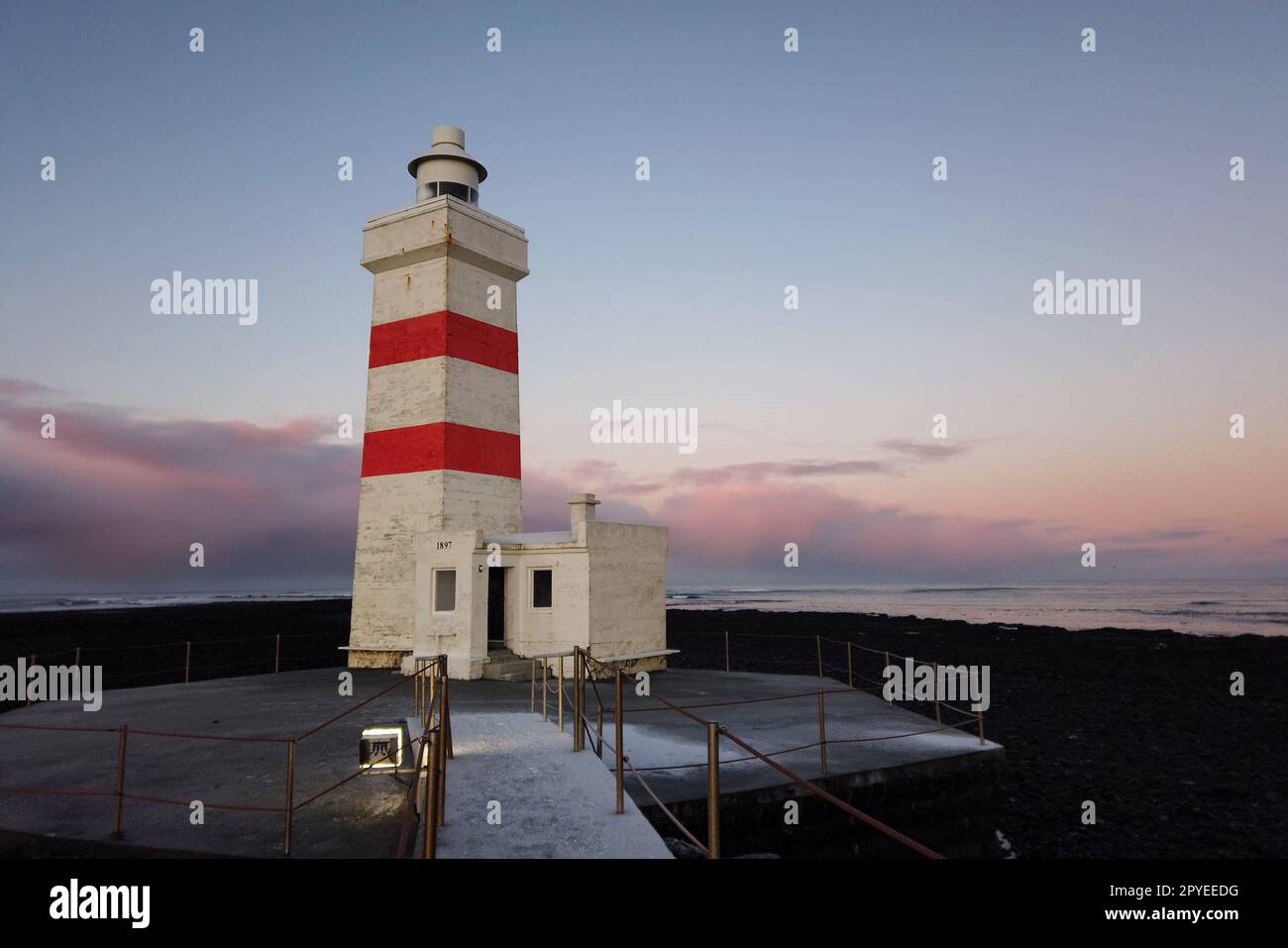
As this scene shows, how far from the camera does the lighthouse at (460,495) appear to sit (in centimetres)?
1616

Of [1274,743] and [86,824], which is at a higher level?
[86,824]

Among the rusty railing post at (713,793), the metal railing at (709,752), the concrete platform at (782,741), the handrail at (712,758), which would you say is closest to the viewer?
the handrail at (712,758)

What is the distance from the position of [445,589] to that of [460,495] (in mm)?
2212

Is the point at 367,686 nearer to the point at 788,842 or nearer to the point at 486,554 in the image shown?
the point at 486,554

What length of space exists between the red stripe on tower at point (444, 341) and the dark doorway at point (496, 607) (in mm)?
5166

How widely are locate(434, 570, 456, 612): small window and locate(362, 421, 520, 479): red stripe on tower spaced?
244cm

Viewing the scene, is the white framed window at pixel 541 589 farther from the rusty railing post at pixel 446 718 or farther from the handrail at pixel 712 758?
the rusty railing post at pixel 446 718

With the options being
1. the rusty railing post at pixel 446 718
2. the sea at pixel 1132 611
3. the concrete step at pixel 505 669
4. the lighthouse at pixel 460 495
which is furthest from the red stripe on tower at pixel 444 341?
the sea at pixel 1132 611

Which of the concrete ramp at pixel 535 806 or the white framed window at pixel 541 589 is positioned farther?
the white framed window at pixel 541 589

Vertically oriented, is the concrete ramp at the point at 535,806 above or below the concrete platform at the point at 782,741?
above
